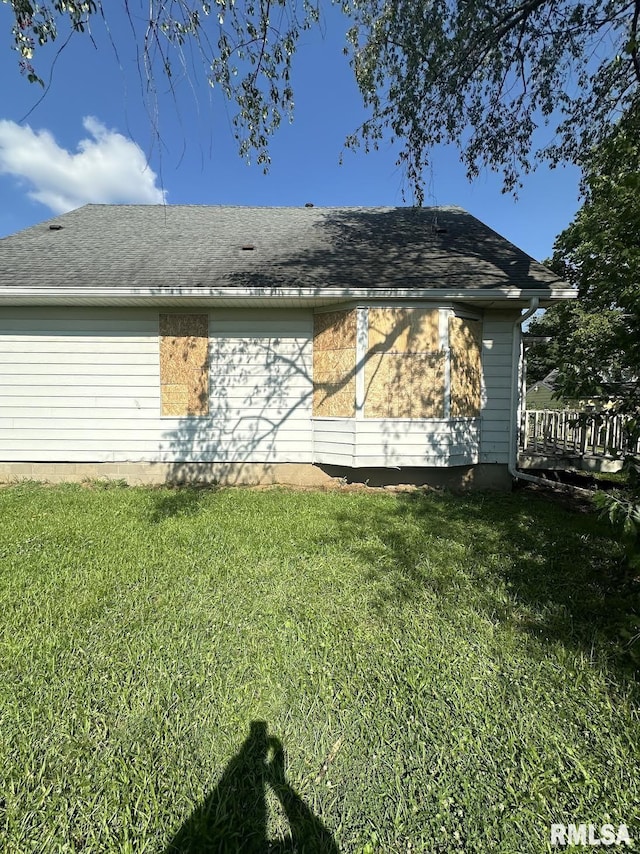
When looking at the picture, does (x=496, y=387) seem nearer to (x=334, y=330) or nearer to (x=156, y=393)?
(x=334, y=330)

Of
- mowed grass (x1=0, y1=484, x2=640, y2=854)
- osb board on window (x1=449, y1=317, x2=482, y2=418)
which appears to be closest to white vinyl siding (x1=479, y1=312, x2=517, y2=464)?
osb board on window (x1=449, y1=317, x2=482, y2=418)

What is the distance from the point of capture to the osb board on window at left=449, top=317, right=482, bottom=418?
6.60 meters

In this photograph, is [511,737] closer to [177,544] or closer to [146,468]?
[177,544]

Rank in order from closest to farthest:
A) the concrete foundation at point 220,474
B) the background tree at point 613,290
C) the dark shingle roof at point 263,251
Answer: the background tree at point 613,290, the dark shingle roof at point 263,251, the concrete foundation at point 220,474

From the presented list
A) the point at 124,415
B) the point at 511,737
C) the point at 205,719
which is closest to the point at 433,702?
the point at 511,737

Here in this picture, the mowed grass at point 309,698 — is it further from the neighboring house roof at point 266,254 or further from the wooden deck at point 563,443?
the neighboring house roof at point 266,254

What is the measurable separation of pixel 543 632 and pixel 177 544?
355cm

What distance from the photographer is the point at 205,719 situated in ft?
6.70

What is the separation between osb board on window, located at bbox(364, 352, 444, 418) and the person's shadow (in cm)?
522

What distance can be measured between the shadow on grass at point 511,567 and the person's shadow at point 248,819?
5.23 ft

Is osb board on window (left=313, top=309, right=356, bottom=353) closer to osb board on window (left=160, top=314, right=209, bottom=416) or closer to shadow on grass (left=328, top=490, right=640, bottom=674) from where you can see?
osb board on window (left=160, top=314, right=209, bottom=416)

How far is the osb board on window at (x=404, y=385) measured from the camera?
21.4 feet

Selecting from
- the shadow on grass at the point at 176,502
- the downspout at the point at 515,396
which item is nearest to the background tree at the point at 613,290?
the downspout at the point at 515,396

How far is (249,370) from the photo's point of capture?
7.06m
